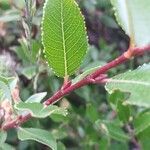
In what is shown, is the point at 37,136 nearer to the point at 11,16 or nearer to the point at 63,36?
the point at 63,36

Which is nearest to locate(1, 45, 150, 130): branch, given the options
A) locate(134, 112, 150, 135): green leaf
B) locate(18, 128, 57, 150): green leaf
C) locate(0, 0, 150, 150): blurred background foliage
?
locate(18, 128, 57, 150): green leaf

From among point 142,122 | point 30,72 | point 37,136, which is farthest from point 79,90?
point 37,136

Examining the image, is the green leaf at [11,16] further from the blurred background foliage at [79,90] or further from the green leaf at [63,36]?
the green leaf at [63,36]

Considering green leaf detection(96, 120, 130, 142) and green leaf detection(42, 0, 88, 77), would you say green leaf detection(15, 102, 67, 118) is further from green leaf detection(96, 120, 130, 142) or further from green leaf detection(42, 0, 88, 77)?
green leaf detection(96, 120, 130, 142)

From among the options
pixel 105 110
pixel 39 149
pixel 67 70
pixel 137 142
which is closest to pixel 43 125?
pixel 39 149

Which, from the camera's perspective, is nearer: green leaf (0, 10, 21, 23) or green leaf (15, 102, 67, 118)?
green leaf (15, 102, 67, 118)

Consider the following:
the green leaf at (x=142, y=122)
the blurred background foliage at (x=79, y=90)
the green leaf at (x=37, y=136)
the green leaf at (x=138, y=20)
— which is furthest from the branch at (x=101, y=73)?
the green leaf at (x=142, y=122)
